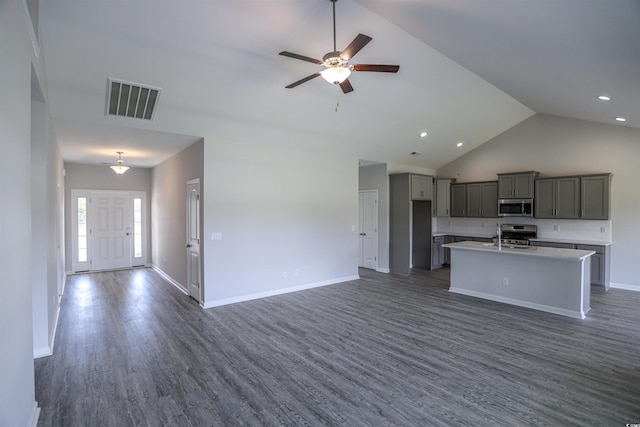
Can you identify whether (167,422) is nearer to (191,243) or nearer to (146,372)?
(146,372)

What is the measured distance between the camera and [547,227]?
24.2 ft

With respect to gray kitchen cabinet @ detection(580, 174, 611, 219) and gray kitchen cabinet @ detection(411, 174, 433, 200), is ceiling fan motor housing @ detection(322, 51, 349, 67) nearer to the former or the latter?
gray kitchen cabinet @ detection(411, 174, 433, 200)

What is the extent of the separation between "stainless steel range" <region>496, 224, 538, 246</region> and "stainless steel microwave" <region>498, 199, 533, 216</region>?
39cm

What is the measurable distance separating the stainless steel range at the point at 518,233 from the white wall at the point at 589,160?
0.25 meters

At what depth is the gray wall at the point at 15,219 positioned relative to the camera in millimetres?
1581

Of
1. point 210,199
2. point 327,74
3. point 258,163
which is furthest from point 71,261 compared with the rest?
point 327,74

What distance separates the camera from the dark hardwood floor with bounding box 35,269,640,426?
256 cm

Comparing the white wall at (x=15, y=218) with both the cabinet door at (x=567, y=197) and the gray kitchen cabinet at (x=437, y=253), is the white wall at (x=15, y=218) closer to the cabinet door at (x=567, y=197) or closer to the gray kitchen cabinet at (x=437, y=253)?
the gray kitchen cabinet at (x=437, y=253)

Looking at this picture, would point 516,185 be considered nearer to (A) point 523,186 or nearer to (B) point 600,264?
(A) point 523,186

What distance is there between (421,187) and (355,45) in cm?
599

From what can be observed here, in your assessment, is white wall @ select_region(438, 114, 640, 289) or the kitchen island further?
white wall @ select_region(438, 114, 640, 289)

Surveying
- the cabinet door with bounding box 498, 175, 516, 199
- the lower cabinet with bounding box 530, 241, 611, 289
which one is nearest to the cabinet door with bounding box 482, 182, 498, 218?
the cabinet door with bounding box 498, 175, 516, 199

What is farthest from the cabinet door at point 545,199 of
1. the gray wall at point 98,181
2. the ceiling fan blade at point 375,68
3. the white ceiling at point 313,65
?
the gray wall at point 98,181

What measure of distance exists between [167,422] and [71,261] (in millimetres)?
7346
